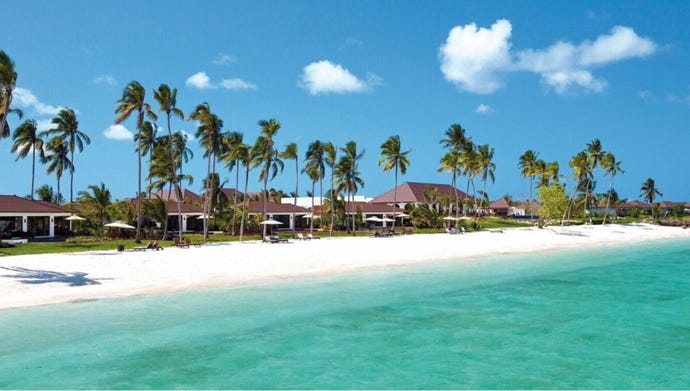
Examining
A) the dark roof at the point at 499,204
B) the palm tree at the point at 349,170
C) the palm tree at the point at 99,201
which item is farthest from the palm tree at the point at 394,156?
the dark roof at the point at 499,204

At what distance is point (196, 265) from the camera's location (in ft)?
87.2

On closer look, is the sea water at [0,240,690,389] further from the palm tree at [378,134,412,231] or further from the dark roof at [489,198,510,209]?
the dark roof at [489,198,510,209]

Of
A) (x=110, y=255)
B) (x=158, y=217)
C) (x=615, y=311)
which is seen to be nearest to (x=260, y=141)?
(x=158, y=217)

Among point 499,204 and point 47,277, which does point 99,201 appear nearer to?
point 47,277

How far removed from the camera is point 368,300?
2055cm

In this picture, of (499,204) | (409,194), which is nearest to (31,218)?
(409,194)

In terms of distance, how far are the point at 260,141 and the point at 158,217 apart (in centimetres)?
1123

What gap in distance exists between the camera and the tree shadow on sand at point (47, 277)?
20.9m

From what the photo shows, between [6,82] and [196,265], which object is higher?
[6,82]

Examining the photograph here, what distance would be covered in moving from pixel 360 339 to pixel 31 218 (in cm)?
3912

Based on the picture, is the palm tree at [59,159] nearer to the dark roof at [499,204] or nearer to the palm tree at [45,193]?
the palm tree at [45,193]

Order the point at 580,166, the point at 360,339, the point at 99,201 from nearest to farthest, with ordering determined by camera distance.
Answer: the point at 360,339
the point at 99,201
the point at 580,166

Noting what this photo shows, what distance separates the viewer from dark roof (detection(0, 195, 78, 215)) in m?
41.9

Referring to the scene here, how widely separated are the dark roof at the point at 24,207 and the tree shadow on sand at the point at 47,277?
2251 centimetres
